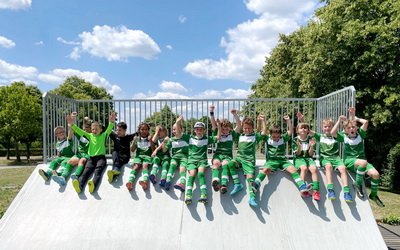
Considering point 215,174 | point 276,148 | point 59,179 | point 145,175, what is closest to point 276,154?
point 276,148

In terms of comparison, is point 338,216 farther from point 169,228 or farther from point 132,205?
point 132,205

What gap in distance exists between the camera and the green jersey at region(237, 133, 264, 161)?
5844mm

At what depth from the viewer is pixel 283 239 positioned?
4.68m

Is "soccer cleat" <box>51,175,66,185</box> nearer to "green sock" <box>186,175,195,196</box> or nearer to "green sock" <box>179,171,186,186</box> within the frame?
"green sock" <box>179,171,186,186</box>

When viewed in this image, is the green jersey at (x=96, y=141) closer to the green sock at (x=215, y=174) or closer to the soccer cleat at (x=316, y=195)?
the green sock at (x=215, y=174)

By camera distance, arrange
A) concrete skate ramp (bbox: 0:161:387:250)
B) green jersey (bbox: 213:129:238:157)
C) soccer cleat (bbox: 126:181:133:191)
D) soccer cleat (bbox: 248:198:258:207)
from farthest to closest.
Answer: green jersey (bbox: 213:129:238:157)
soccer cleat (bbox: 126:181:133:191)
soccer cleat (bbox: 248:198:258:207)
concrete skate ramp (bbox: 0:161:387:250)

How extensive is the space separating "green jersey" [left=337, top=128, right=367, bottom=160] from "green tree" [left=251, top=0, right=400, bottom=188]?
8065 mm

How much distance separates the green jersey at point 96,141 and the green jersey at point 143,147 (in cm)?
70

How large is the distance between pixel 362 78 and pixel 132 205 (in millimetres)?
12788

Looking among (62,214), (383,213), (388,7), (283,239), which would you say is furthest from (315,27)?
(62,214)

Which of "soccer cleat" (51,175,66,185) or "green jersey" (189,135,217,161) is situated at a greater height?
"green jersey" (189,135,217,161)

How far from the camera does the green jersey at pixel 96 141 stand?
19.9 ft

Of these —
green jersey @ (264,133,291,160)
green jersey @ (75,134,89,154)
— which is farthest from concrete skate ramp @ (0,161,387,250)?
green jersey @ (75,134,89,154)

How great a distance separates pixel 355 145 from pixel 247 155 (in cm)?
213
